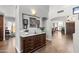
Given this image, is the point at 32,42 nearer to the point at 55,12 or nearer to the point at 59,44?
the point at 59,44

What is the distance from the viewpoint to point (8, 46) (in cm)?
219

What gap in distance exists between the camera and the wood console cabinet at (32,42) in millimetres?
2213

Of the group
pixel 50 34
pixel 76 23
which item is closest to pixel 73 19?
pixel 76 23

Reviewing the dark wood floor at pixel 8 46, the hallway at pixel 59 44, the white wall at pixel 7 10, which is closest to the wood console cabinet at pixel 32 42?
the hallway at pixel 59 44

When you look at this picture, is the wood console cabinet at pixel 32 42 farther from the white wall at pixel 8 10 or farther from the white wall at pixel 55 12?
the white wall at pixel 8 10

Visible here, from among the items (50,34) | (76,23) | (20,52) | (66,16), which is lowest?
(20,52)

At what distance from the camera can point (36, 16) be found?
7.27 ft

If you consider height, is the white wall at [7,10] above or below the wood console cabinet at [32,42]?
above

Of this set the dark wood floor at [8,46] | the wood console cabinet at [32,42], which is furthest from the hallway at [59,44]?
the dark wood floor at [8,46]

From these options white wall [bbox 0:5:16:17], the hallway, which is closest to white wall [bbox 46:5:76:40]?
the hallway

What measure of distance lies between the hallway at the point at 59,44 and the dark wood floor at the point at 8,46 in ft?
1.75

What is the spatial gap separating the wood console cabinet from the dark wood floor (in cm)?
20
